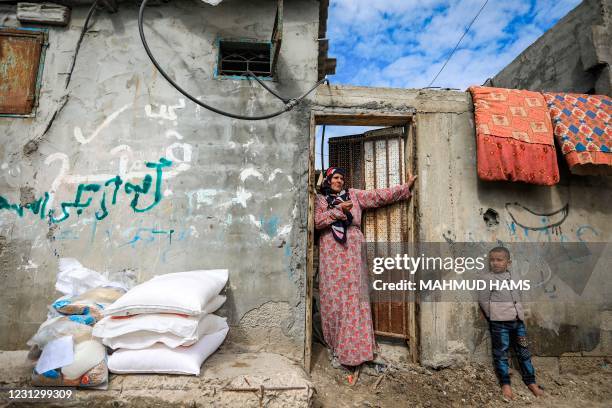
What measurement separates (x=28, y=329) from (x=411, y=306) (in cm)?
360

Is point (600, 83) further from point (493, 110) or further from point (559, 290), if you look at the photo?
point (559, 290)

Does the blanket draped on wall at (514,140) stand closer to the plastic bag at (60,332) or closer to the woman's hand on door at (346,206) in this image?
the woman's hand on door at (346,206)

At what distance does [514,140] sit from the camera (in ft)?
11.4

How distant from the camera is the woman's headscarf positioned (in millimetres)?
3557

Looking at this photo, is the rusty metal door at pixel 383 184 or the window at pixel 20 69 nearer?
the window at pixel 20 69

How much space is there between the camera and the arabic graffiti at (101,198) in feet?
11.1

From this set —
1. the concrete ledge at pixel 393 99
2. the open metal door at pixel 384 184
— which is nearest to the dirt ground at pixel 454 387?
the open metal door at pixel 384 184

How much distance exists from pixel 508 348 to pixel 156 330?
10.1 ft

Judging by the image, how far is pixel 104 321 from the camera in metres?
2.58

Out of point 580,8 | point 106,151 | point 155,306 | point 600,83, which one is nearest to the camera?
point 155,306

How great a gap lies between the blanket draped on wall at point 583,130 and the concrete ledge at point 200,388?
327 cm

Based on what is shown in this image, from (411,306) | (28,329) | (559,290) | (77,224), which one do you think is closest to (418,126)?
(411,306)

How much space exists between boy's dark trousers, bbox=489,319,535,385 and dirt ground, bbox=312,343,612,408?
0.10 metres

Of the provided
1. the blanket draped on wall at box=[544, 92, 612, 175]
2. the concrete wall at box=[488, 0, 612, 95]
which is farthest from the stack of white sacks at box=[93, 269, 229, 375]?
the concrete wall at box=[488, 0, 612, 95]
